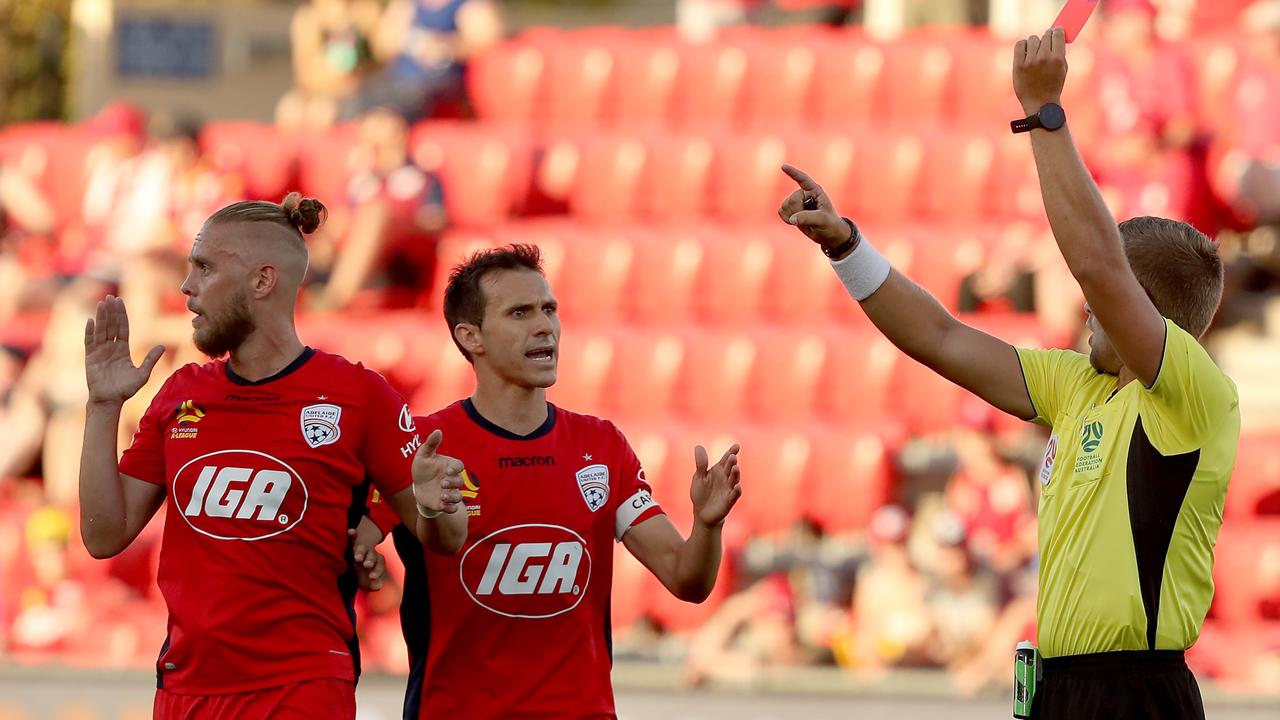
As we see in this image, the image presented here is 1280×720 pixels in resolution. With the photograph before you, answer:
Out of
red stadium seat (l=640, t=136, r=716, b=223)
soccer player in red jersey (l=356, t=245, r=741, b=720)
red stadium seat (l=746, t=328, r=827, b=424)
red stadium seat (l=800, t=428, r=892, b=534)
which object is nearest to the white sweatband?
soccer player in red jersey (l=356, t=245, r=741, b=720)

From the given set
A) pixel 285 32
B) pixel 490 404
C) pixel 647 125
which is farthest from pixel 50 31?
pixel 490 404

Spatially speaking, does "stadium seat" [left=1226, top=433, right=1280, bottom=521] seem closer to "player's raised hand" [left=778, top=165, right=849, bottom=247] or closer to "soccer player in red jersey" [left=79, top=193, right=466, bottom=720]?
"player's raised hand" [left=778, top=165, right=849, bottom=247]

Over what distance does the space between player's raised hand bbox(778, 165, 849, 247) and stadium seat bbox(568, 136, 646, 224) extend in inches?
295

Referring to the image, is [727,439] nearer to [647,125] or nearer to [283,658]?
[647,125]

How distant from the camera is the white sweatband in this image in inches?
130

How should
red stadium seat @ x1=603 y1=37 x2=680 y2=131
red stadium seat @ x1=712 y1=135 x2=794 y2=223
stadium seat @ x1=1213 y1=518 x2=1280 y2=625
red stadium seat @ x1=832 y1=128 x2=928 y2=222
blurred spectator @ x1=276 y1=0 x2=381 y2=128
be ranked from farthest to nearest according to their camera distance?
1. blurred spectator @ x1=276 y1=0 x2=381 y2=128
2. red stadium seat @ x1=603 y1=37 x2=680 y2=131
3. red stadium seat @ x1=712 y1=135 x2=794 y2=223
4. red stadium seat @ x1=832 y1=128 x2=928 y2=222
5. stadium seat @ x1=1213 y1=518 x2=1280 y2=625

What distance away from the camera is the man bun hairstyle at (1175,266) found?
3008 millimetres

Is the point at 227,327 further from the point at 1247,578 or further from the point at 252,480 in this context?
the point at 1247,578

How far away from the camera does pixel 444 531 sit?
3336mm

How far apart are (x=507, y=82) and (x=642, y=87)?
0.97 meters

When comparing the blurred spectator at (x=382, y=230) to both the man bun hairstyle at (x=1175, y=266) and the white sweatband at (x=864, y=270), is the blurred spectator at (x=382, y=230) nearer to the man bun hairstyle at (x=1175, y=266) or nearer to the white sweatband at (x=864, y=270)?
the white sweatband at (x=864, y=270)

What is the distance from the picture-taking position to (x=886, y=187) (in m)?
10.5

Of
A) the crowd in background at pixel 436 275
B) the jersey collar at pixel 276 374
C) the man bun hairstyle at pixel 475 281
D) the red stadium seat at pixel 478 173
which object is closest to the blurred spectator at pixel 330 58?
the crowd in background at pixel 436 275

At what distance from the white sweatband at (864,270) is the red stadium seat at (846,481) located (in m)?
5.18
